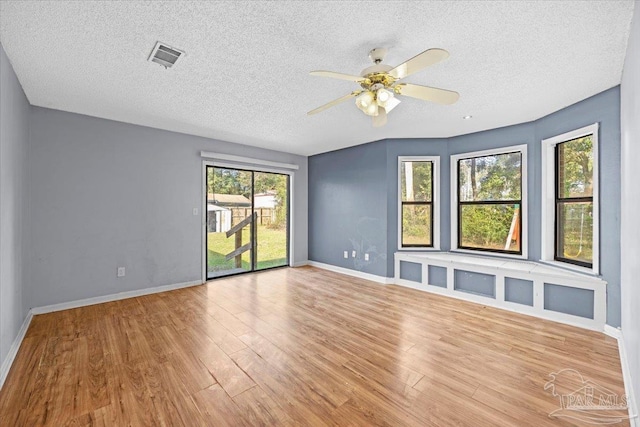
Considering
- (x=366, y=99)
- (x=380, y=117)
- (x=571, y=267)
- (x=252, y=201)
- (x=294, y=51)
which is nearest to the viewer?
(x=294, y=51)

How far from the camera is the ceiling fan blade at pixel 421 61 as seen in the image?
1672 millimetres

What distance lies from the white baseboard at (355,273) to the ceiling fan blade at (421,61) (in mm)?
3449

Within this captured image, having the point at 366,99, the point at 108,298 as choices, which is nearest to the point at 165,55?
the point at 366,99

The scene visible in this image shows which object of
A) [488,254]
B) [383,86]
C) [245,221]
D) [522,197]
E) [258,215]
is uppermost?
[383,86]

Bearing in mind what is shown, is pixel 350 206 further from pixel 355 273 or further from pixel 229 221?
pixel 229 221

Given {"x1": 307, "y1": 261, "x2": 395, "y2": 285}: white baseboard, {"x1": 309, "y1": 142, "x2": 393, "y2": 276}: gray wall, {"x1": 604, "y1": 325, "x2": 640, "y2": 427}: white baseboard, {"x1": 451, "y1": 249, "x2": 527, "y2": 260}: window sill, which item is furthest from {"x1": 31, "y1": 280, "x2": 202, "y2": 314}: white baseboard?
{"x1": 604, "y1": 325, "x2": 640, "y2": 427}: white baseboard

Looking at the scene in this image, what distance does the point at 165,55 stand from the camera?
223cm

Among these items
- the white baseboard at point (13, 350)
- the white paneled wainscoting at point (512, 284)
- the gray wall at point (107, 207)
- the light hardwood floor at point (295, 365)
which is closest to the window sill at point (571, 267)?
the white paneled wainscoting at point (512, 284)

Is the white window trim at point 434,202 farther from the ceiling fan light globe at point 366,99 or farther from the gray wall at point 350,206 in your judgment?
the ceiling fan light globe at point 366,99

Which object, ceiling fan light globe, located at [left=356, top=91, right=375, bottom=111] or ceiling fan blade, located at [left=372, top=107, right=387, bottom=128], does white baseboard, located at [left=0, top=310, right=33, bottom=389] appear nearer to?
ceiling fan light globe, located at [left=356, top=91, right=375, bottom=111]

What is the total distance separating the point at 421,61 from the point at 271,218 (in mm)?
4468

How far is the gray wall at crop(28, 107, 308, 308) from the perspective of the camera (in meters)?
3.34

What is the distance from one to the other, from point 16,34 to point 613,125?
5122 mm

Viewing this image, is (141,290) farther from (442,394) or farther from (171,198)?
(442,394)
